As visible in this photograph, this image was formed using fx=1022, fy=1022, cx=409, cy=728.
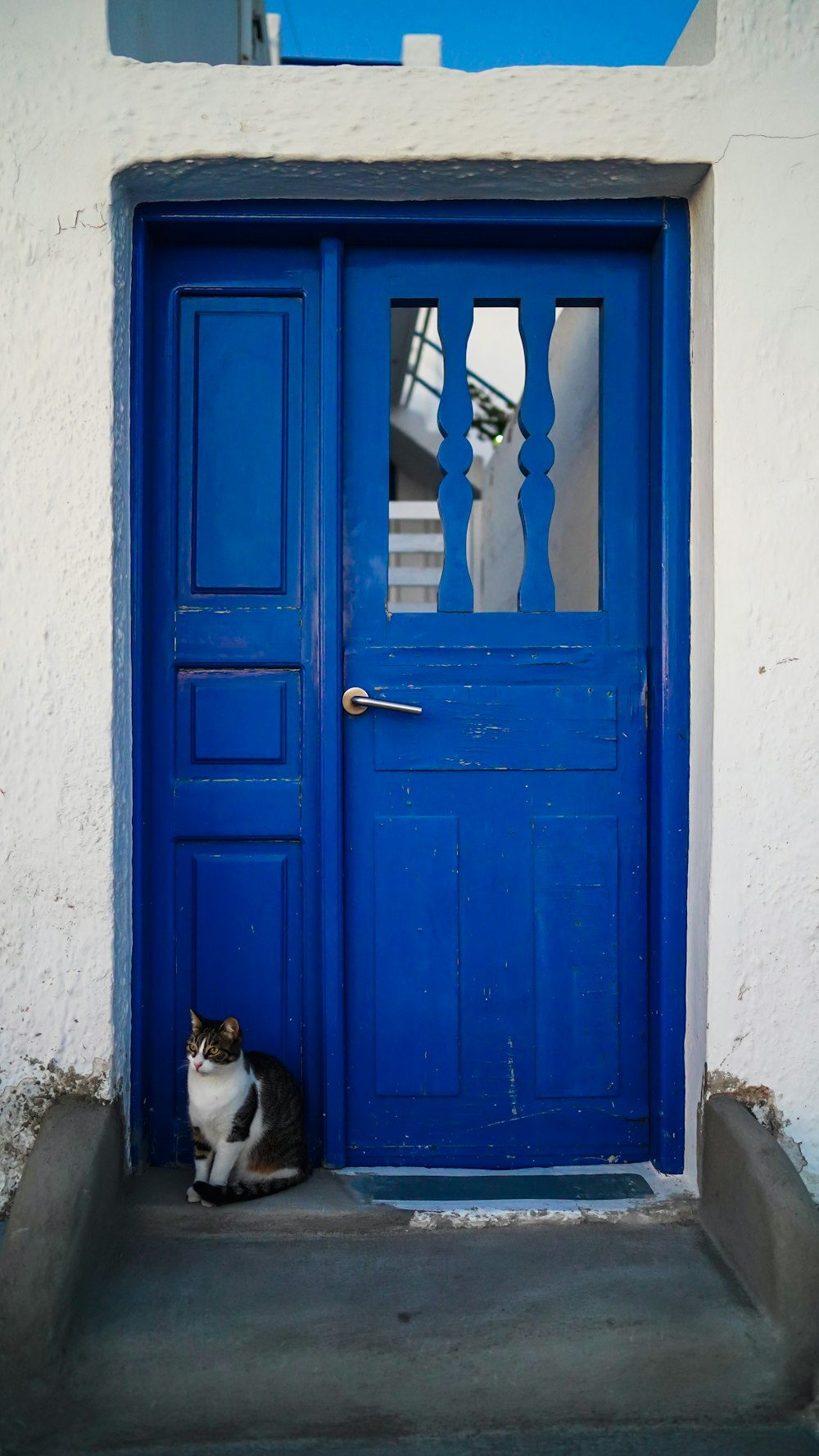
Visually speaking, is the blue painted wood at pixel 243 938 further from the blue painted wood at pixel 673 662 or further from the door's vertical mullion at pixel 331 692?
the blue painted wood at pixel 673 662

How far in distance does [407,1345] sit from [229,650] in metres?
1.79

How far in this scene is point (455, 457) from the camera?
2.95 meters

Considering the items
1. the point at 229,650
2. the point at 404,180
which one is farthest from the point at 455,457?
the point at 229,650

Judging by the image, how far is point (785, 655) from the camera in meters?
2.66

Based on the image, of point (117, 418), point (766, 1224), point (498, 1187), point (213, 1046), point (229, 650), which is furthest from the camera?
point (229, 650)

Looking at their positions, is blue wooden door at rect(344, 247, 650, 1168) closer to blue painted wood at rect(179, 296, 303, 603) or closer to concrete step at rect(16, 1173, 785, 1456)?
blue painted wood at rect(179, 296, 303, 603)

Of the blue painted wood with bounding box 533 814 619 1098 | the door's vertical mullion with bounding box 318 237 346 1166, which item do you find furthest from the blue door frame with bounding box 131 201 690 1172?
the blue painted wood with bounding box 533 814 619 1098

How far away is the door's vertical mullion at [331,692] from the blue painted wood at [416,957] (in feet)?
0.42

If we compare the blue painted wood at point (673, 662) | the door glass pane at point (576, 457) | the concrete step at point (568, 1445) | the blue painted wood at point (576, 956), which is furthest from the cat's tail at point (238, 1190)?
the door glass pane at point (576, 457)

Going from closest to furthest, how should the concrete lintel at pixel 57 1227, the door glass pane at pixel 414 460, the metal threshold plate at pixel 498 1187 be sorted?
the concrete lintel at pixel 57 1227
the metal threshold plate at pixel 498 1187
the door glass pane at pixel 414 460

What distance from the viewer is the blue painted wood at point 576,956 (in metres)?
2.93

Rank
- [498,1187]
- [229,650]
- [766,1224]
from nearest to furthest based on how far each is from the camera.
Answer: [766,1224] < [498,1187] < [229,650]

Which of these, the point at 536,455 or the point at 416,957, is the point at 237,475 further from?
the point at 416,957

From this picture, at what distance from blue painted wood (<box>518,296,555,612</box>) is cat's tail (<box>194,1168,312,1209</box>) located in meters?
1.71
